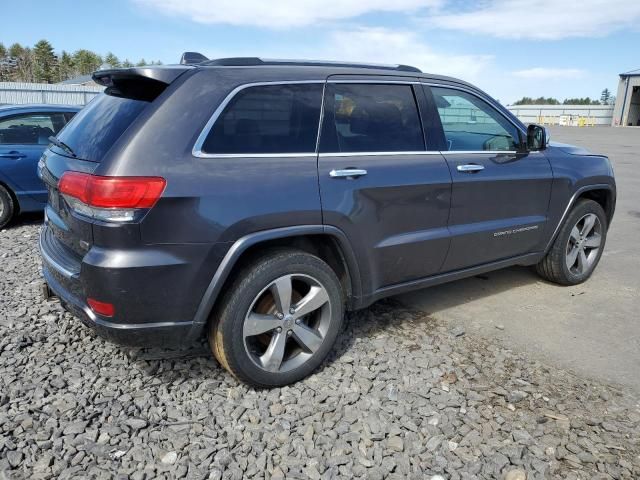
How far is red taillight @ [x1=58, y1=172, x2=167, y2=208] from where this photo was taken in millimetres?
2527

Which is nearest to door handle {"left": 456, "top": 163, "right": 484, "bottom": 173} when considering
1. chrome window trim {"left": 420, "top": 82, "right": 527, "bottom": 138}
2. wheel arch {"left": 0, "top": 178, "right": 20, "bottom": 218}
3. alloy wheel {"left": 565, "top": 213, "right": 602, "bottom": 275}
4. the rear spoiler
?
chrome window trim {"left": 420, "top": 82, "right": 527, "bottom": 138}

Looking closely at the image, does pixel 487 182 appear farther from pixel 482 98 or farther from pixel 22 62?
pixel 22 62

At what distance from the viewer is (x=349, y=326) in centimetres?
403

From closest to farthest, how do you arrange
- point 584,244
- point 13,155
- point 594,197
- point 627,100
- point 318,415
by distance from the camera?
point 318,415 → point 584,244 → point 594,197 → point 13,155 → point 627,100

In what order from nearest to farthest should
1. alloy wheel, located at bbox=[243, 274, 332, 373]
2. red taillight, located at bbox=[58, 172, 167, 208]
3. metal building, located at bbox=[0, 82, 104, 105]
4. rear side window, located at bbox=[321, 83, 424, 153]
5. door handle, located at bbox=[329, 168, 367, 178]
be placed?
red taillight, located at bbox=[58, 172, 167, 208] → alloy wheel, located at bbox=[243, 274, 332, 373] → door handle, located at bbox=[329, 168, 367, 178] → rear side window, located at bbox=[321, 83, 424, 153] → metal building, located at bbox=[0, 82, 104, 105]

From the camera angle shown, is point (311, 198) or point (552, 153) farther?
point (552, 153)

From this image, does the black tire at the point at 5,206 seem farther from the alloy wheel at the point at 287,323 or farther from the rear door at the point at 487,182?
the rear door at the point at 487,182

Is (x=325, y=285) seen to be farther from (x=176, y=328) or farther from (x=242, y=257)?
(x=176, y=328)

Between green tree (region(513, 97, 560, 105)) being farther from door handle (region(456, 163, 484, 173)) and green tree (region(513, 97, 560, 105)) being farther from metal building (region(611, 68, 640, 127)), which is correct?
door handle (region(456, 163, 484, 173))

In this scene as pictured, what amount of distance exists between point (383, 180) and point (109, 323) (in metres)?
1.75

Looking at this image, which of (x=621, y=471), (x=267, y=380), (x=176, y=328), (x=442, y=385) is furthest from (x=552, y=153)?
(x=176, y=328)

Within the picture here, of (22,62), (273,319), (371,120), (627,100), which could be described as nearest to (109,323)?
(273,319)

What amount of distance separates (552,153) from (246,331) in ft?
10.1

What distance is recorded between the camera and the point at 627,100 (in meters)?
50.3
